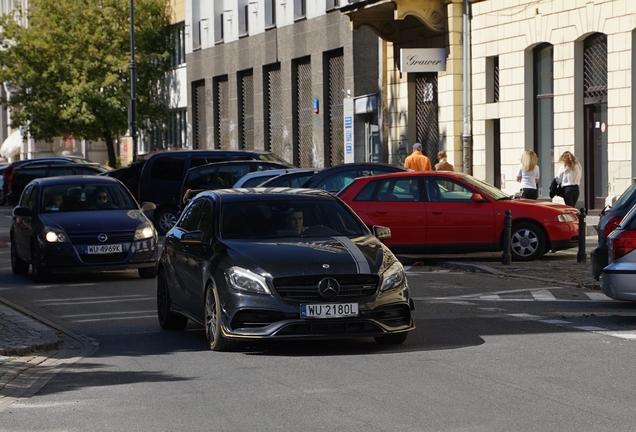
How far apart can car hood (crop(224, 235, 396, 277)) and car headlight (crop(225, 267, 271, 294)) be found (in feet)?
0.18

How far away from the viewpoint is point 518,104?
30531 mm

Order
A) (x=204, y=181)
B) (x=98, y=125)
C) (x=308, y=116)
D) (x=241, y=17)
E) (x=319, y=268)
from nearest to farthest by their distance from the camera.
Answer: (x=319, y=268) < (x=204, y=181) < (x=308, y=116) < (x=241, y=17) < (x=98, y=125)

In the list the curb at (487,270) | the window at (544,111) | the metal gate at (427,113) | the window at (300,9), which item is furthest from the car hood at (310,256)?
the window at (300,9)

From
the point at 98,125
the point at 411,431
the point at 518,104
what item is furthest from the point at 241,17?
the point at 411,431

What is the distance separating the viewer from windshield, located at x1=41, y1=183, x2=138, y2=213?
1928 cm

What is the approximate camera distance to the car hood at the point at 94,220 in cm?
1830

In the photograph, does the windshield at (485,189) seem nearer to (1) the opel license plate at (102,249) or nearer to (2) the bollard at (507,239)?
(2) the bollard at (507,239)

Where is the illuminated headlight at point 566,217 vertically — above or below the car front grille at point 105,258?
above

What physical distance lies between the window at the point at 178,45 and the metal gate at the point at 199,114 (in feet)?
10.5

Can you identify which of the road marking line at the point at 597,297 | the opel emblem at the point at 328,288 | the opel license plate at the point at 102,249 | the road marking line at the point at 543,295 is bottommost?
the road marking line at the point at 597,297

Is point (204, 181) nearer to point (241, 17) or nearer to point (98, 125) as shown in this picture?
point (241, 17)

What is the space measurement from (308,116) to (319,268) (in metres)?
32.7

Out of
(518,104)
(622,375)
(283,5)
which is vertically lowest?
(622,375)

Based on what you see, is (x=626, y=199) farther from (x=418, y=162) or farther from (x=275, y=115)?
(x=275, y=115)
